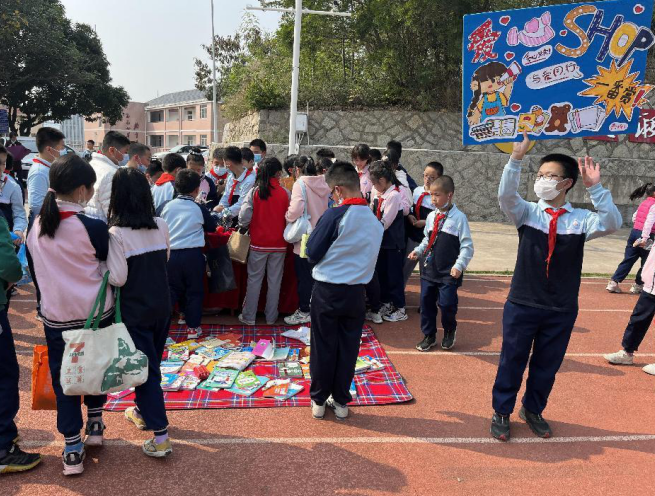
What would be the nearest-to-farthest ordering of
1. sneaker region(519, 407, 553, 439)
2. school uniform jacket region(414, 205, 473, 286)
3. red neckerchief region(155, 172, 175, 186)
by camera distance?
sneaker region(519, 407, 553, 439)
school uniform jacket region(414, 205, 473, 286)
red neckerchief region(155, 172, 175, 186)

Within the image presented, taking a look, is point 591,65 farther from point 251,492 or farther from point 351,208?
point 251,492

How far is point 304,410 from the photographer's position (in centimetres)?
422

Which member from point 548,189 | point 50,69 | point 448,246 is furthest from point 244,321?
point 50,69

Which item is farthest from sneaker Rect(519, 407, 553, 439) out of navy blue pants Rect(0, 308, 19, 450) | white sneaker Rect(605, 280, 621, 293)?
white sneaker Rect(605, 280, 621, 293)

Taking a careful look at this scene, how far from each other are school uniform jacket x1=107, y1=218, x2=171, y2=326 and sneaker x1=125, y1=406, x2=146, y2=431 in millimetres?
1015

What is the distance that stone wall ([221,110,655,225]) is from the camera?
14.6 meters

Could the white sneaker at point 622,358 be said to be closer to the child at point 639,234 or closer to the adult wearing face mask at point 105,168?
the child at point 639,234

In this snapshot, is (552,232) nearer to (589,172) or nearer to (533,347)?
(589,172)

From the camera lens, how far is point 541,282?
3.62m

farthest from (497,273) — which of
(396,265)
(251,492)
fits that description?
(251,492)

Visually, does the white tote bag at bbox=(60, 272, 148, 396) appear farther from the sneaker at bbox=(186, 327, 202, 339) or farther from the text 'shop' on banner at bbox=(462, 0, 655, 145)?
the text 'shop' on banner at bbox=(462, 0, 655, 145)

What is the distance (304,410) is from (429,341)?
1.93 m

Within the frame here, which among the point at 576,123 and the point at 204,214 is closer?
the point at 576,123

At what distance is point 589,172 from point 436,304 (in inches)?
98.2
